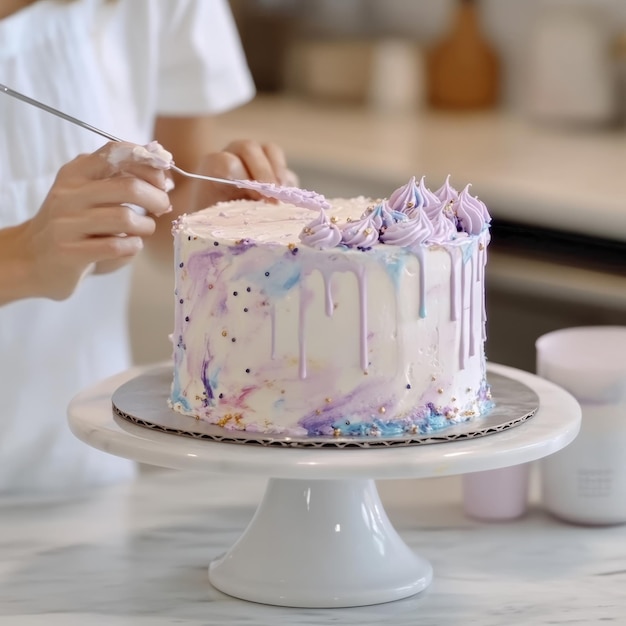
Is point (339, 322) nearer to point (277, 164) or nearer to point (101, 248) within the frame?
point (101, 248)

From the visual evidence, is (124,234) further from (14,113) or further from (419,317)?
(14,113)

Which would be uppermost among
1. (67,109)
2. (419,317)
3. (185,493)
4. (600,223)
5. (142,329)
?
(67,109)

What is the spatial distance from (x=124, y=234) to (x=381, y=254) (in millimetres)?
241

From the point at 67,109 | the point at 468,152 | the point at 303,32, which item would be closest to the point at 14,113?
the point at 67,109

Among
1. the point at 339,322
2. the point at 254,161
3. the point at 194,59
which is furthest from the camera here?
the point at 194,59

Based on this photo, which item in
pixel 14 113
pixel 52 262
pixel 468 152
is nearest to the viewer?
pixel 52 262

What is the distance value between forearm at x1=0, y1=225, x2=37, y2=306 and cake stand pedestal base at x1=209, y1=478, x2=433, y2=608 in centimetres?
30

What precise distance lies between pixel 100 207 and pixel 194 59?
0.71 m

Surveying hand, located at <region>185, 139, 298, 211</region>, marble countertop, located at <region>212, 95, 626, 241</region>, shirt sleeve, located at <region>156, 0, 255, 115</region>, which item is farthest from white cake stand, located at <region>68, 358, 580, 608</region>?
marble countertop, located at <region>212, 95, 626, 241</region>

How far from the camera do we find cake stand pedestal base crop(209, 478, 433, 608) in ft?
3.56

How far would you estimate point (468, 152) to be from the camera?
2330 mm

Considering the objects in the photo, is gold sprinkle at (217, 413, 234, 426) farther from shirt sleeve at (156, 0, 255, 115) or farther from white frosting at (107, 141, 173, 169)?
shirt sleeve at (156, 0, 255, 115)

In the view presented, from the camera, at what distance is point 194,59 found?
176 centimetres

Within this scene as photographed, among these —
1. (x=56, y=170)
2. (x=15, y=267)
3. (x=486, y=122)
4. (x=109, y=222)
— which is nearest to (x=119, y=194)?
(x=109, y=222)
